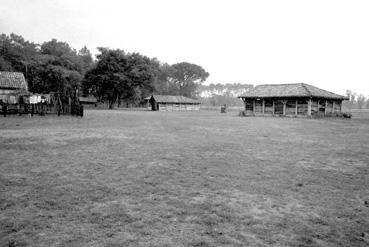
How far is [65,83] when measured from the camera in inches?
2144

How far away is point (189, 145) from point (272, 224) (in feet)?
24.3

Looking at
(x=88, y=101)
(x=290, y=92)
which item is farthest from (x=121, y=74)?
(x=290, y=92)

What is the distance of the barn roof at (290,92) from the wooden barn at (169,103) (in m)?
27.2

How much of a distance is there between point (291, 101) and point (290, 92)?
139 centimetres

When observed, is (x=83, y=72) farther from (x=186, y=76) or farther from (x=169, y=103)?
(x=186, y=76)

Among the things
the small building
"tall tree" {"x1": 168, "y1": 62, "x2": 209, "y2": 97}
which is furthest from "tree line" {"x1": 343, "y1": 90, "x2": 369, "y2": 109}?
the small building

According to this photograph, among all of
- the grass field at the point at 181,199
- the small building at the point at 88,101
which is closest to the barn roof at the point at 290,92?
the grass field at the point at 181,199

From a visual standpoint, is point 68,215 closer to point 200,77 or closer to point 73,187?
point 73,187

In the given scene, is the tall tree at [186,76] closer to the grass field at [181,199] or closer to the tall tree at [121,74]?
the tall tree at [121,74]

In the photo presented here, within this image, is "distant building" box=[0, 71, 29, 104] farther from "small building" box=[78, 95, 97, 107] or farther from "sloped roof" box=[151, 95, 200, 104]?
"small building" box=[78, 95, 97, 107]

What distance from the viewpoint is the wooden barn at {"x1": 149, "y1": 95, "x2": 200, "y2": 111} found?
6669 cm

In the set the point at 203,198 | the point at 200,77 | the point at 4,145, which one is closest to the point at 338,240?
the point at 203,198

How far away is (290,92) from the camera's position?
129 ft

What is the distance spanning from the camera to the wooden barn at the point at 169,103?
6669 cm
